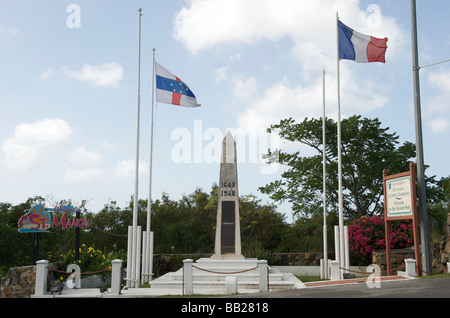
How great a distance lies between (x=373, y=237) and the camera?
23.0 m

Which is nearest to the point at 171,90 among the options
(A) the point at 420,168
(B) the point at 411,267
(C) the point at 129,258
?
(C) the point at 129,258

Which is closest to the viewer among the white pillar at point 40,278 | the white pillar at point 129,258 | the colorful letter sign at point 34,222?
the white pillar at point 40,278

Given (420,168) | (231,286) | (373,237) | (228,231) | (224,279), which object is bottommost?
(224,279)

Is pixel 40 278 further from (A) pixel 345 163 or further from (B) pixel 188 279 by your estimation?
(A) pixel 345 163

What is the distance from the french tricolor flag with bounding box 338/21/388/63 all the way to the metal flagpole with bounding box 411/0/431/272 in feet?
3.81

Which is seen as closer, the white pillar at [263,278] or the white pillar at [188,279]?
the white pillar at [188,279]

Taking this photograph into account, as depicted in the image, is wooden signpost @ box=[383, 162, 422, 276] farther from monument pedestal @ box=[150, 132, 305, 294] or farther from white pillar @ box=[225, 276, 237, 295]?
white pillar @ box=[225, 276, 237, 295]

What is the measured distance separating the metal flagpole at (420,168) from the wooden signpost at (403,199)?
312mm

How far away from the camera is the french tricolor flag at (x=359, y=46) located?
17.3 m

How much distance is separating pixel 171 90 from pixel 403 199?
31.6 ft

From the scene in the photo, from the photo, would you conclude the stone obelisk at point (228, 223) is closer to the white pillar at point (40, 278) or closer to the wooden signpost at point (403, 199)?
the wooden signpost at point (403, 199)

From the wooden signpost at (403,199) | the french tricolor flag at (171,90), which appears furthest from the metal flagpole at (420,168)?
the french tricolor flag at (171,90)
